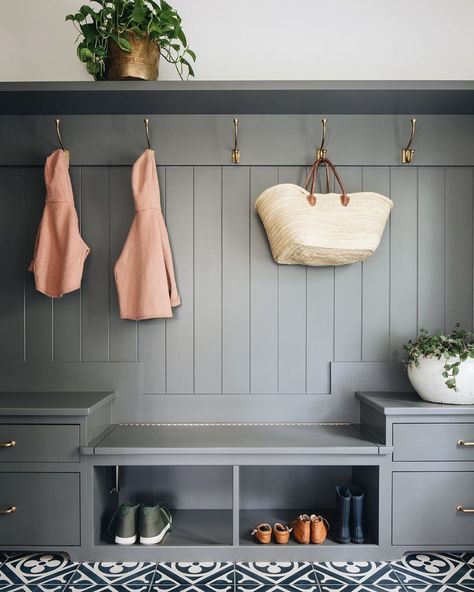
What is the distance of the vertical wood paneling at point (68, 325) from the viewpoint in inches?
88.7

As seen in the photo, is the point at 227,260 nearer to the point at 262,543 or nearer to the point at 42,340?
the point at 42,340

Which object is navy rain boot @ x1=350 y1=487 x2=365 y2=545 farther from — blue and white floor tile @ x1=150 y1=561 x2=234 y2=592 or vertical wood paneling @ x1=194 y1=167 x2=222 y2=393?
vertical wood paneling @ x1=194 y1=167 x2=222 y2=393

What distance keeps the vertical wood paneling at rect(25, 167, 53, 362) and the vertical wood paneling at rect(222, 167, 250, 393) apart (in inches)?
32.1

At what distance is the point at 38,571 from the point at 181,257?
1373mm

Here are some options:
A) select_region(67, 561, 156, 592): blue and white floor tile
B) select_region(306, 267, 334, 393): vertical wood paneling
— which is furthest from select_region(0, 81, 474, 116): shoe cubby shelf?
select_region(67, 561, 156, 592): blue and white floor tile

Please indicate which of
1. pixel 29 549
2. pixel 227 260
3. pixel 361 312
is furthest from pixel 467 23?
pixel 29 549

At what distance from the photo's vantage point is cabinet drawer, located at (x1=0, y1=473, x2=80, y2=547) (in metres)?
1.87

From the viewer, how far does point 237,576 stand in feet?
5.88

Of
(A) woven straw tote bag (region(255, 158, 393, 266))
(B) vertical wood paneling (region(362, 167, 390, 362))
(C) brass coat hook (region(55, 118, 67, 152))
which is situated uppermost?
(C) brass coat hook (region(55, 118, 67, 152))

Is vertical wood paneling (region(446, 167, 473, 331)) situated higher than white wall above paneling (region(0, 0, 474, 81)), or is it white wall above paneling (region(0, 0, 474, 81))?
white wall above paneling (region(0, 0, 474, 81))

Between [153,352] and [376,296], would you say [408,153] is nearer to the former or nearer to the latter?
[376,296]

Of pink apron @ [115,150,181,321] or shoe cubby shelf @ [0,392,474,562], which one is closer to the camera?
shoe cubby shelf @ [0,392,474,562]

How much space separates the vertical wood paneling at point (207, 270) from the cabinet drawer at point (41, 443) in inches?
24.7

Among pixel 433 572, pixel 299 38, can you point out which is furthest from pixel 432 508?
pixel 299 38
